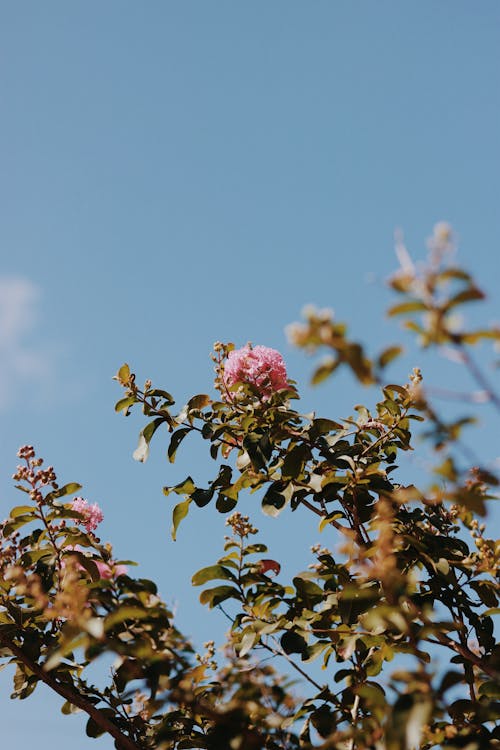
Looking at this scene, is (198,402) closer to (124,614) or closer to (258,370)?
(258,370)

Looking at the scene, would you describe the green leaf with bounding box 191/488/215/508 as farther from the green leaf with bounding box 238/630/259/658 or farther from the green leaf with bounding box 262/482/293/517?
the green leaf with bounding box 238/630/259/658

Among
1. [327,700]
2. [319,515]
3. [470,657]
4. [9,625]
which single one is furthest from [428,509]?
[9,625]

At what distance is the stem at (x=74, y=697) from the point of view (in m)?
2.19

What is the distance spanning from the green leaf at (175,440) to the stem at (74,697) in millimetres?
847

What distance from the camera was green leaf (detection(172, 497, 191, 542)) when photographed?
2.74 metres

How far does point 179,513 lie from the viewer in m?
2.75

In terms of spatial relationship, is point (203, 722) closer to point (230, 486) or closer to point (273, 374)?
point (230, 486)

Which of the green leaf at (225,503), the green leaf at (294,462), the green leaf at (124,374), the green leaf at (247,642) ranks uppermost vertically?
the green leaf at (124,374)

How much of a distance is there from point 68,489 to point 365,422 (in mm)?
1080

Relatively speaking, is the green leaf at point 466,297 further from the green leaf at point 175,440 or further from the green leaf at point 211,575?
the green leaf at point 175,440

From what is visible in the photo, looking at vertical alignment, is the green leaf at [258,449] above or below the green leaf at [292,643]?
above

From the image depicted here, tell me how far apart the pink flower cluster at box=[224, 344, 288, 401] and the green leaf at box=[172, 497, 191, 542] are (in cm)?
47

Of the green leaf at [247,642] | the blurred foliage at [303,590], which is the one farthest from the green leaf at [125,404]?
the green leaf at [247,642]

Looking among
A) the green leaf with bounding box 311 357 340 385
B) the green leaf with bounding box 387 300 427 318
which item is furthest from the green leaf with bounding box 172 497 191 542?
the green leaf with bounding box 387 300 427 318
